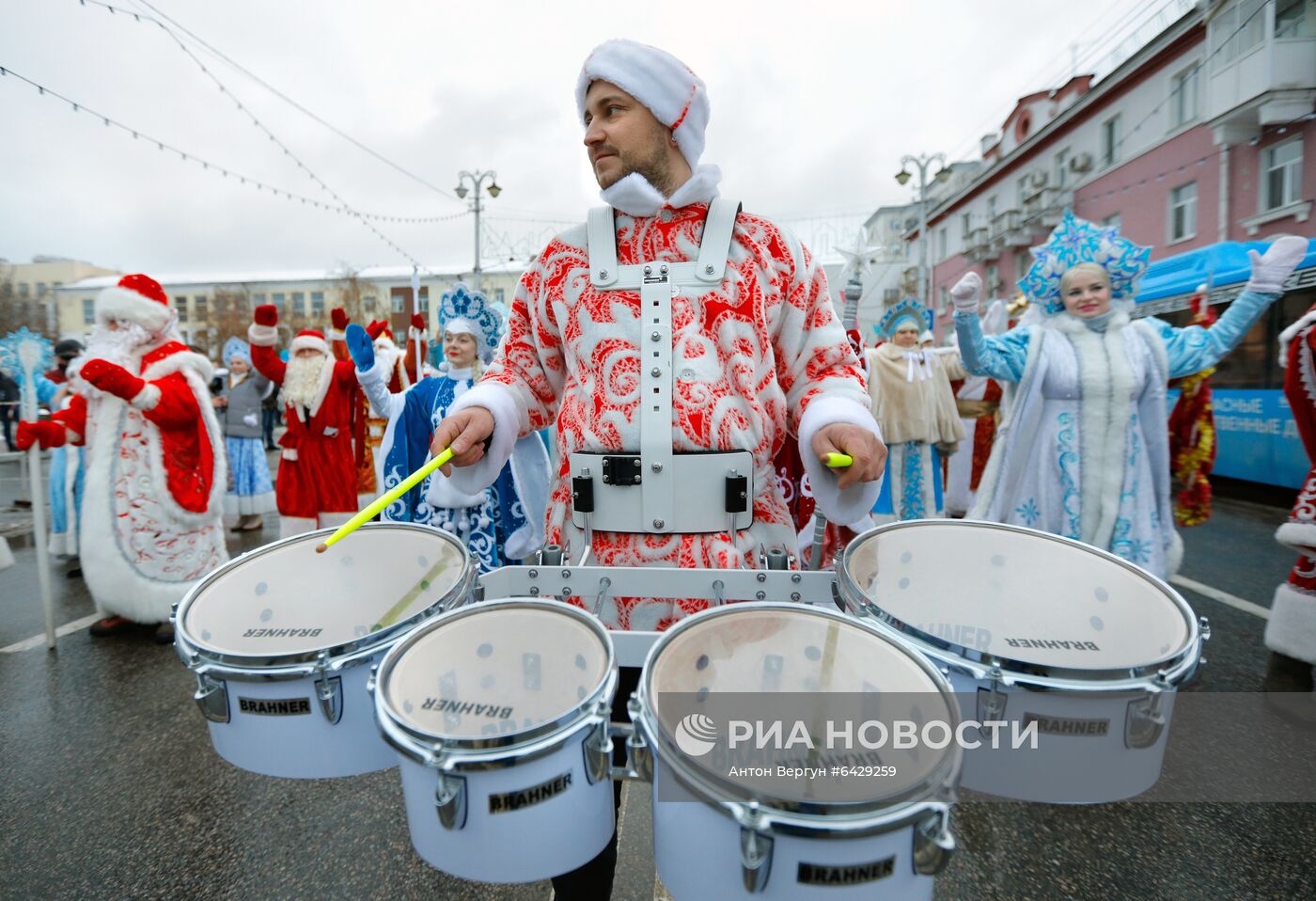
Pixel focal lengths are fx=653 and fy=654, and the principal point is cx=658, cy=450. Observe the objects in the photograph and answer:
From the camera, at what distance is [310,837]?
2.14 metres

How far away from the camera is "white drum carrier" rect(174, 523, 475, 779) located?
3.32ft

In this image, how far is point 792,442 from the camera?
6.04 feet

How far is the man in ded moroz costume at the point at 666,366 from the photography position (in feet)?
4.23

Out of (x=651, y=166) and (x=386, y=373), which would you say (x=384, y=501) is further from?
(x=386, y=373)

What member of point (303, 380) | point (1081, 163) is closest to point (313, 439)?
point (303, 380)

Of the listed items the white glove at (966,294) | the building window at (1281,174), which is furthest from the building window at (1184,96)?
the white glove at (966,294)

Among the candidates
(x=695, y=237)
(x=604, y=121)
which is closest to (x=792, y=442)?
(x=695, y=237)

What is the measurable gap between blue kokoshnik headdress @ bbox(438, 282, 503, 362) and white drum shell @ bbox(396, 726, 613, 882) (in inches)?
139

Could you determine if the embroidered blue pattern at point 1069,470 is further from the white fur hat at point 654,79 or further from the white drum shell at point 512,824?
the white drum shell at point 512,824

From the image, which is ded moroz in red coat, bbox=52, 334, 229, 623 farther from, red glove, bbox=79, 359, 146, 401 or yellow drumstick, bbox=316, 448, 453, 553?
yellow drumstick, bbox=316, 448, 453, 553

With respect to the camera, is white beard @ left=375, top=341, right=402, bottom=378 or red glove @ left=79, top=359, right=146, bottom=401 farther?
white beard @ left=375, top=341, right=402, bottom=378

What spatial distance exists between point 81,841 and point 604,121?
2.76 meters

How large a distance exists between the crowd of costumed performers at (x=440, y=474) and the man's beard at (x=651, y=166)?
6.42ft

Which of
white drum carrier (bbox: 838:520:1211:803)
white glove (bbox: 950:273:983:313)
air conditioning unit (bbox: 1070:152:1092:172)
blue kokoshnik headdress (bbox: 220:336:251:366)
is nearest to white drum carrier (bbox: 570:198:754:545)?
white drum carrier (bbox: 838:520:1211:803)
